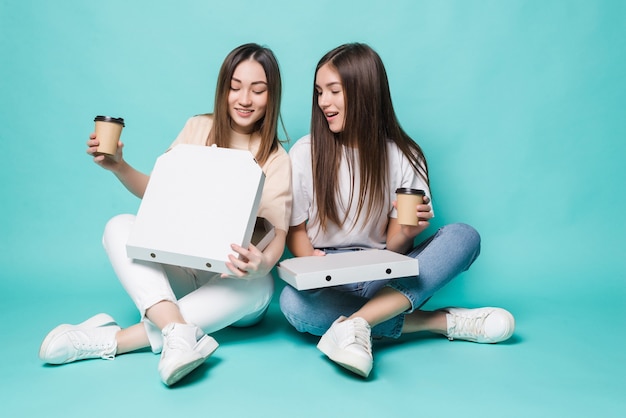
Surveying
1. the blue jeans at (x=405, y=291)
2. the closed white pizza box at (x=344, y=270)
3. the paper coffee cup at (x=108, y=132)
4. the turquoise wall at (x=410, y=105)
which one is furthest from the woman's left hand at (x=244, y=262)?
the turquoise wall at (x=410, y=105)

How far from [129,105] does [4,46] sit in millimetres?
549

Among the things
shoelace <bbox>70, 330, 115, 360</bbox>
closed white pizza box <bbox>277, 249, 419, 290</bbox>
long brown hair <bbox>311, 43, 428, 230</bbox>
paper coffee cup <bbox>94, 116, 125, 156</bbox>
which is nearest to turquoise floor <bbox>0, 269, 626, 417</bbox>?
shoelace <bbox>70, 330, 115, 360</bbox>

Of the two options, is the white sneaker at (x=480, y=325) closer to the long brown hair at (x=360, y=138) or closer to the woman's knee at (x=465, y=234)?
the woman's knee at (x=465, y=234)

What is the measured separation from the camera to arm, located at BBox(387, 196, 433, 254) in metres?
1.92

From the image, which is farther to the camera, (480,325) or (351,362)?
(480,325)

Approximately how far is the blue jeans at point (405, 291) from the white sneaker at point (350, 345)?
130mm

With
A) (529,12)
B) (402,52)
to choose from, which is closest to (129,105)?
(402,52)

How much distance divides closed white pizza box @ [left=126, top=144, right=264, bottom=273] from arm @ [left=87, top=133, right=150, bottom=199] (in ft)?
0.59

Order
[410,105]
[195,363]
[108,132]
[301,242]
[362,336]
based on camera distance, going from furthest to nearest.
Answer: [410,105] < [301,242] < [108,132] < [362,336] < [195,363]

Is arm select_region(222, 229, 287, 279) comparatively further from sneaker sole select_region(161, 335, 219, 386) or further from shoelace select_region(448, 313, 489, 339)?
shoelace select_region(448, 313, 489, 339)

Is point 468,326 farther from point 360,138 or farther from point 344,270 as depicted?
point 360,138

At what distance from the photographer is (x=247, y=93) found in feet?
7.13

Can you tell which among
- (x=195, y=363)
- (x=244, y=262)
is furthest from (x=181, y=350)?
(x=244, y=262)

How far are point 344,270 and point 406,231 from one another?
362 mm
